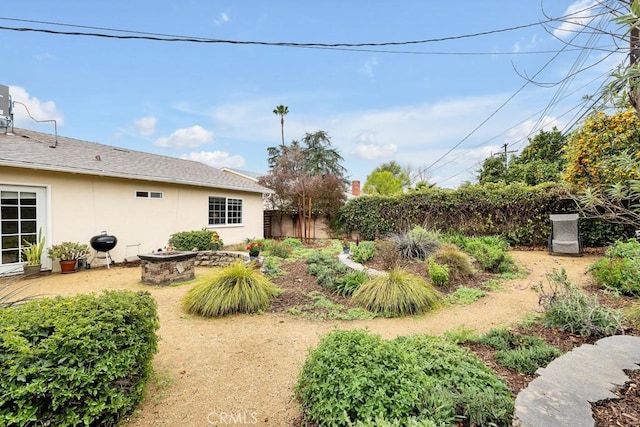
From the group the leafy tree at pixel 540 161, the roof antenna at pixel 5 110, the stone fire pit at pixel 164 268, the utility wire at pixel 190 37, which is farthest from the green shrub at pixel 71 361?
the leafy tree at pixel 540 161

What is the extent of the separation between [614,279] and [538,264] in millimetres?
2864

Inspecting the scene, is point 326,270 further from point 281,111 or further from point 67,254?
point 281,111

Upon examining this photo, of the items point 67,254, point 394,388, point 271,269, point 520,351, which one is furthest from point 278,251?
point 394,388

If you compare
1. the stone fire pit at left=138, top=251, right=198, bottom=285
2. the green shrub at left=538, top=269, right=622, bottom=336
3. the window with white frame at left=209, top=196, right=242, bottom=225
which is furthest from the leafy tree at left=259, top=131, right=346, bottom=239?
the green shrub at left=538, top=269, right=622, bottom=336

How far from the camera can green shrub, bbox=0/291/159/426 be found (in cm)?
171

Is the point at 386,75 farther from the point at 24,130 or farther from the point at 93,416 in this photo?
the point at 24,130

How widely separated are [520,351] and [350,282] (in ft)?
10.1

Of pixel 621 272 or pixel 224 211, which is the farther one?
pixel 224 211

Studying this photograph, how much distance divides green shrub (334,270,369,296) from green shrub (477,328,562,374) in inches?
98.1

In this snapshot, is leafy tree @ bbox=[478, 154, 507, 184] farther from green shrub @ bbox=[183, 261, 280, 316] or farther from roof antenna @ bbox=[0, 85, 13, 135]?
roof antenna @ bbox=[0, 85, 13, 135]

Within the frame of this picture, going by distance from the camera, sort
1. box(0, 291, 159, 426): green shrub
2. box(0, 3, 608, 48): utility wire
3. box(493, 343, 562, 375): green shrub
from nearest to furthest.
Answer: box(0, 291, 159, 426): green shrub
box(493, 343, 562, 375): green shrub
box(0, 3, 608, 48): utility wire

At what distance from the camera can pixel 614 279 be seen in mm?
4855

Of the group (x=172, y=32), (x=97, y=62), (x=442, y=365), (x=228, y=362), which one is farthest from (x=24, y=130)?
(x=442, y=365)

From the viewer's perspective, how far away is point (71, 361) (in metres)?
1.84
